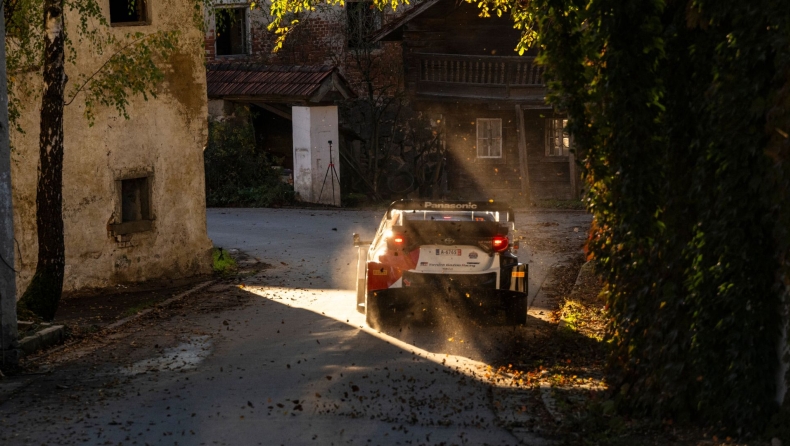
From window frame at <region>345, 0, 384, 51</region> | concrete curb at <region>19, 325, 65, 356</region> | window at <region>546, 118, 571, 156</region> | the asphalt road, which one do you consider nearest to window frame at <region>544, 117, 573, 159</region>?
window at <region>546, 118, 571, 156</region>

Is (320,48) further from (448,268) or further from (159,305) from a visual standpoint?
(448,268)

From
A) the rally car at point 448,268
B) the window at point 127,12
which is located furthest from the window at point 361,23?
the rally car at point 448,268

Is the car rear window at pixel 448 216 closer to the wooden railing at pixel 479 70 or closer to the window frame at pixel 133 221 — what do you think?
the window frame at pixel 133 221

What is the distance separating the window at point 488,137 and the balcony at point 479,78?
2.31 m

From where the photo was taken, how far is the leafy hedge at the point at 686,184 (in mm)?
7016

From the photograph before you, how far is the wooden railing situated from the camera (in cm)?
3186

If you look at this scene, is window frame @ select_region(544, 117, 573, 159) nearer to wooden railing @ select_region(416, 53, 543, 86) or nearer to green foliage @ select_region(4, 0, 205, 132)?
wooden railing @ select_region(416, 53, 543, 86)

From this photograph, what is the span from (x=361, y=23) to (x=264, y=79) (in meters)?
4.67

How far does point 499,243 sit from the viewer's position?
40.7 ft

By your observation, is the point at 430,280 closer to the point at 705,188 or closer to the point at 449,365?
the point at 449,365

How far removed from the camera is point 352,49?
116ft

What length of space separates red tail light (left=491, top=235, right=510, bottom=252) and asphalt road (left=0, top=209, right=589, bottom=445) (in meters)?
1.02

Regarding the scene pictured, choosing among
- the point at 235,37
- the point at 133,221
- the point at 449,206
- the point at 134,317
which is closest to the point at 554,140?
the point at 235,37

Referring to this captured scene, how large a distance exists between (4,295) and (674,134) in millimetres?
7133
